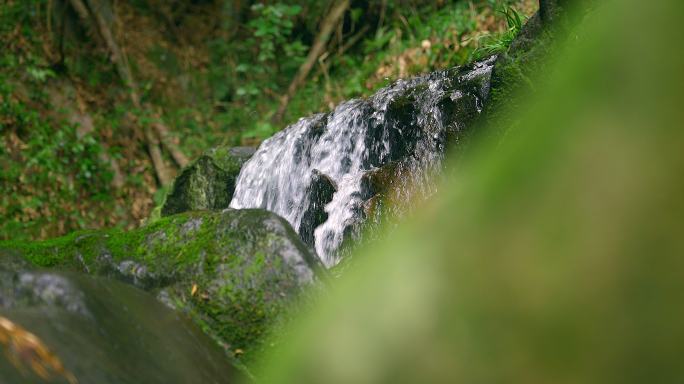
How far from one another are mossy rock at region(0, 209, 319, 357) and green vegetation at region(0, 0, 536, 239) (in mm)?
4820

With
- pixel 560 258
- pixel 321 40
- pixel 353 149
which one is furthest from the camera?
pixel 321 40

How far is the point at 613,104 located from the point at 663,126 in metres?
0.03

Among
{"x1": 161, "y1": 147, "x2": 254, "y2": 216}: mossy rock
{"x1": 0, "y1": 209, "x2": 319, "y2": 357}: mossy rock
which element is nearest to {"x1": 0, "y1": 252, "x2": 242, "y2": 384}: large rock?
{"x1": 0, "y1": 209, "x2": 319, "y2": 357}: mossy rock

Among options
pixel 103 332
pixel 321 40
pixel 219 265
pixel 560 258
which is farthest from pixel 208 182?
pixel 560 258

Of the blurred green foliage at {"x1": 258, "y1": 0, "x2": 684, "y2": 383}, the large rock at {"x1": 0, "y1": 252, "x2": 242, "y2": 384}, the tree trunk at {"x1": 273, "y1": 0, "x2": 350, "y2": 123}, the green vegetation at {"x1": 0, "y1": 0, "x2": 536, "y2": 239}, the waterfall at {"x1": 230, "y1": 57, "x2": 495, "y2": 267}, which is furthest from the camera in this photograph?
the tree trunk at {"x1": 273, "y1": 0, "x2": 350, "y2": 123}

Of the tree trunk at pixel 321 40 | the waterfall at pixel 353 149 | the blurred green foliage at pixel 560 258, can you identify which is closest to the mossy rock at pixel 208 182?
the waterfall at pixel 353 149

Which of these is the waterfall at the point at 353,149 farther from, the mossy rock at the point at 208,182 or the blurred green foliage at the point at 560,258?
the blurred green foliage at the point at 560,258

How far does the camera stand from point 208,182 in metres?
6.44

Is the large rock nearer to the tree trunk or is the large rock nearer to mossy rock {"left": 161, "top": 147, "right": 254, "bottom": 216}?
mossy rock {"left": 161, "top": 147, "right": 254, "bottom": 216}

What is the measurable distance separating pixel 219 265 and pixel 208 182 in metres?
3.22

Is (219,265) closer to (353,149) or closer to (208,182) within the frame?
(353,149)

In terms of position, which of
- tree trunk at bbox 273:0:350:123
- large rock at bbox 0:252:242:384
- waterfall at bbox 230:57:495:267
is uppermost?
tree trunk at bbox 273:0:350:123

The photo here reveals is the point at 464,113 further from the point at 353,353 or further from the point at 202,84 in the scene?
the point at 202,84

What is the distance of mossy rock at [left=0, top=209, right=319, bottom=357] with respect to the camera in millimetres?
3141
